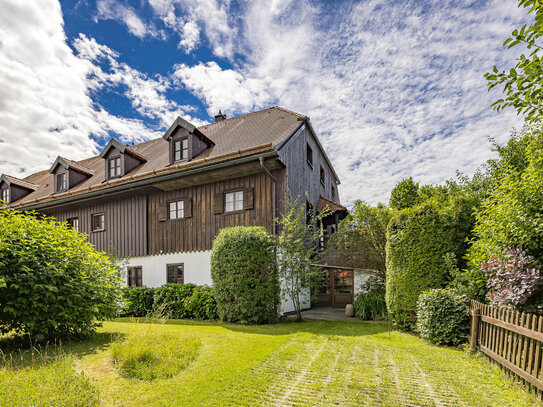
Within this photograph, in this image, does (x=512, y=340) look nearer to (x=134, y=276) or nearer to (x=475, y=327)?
(x=475, y=327)

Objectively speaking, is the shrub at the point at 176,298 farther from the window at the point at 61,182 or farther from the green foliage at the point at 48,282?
the window at the point at 61,182

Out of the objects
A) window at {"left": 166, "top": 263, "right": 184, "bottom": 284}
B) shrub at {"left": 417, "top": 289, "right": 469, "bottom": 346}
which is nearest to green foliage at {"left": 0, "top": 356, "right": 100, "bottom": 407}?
shrub at {"left": 417, "top": 289, "right": 469, "bottom": 346}

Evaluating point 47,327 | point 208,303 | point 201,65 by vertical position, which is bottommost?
point 208,303

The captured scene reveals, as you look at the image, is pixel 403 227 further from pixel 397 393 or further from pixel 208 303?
pixel 208 303

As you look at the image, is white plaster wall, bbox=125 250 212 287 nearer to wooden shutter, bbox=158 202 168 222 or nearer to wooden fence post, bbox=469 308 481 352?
wooden shutter, bbox=158 202 168 222

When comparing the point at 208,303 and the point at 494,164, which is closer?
the point at 208,303


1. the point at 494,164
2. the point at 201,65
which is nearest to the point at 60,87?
the point at 201,65

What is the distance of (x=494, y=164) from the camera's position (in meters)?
15.7

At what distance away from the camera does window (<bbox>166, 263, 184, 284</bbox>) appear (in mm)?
12664

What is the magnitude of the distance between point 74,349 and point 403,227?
7.84 meters

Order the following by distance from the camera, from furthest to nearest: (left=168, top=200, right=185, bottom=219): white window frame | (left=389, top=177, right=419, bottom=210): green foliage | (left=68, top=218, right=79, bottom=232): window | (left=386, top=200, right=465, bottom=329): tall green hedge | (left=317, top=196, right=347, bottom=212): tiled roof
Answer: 1. (left=389, top=177, right=419, bottom=210): green foliage
2. (left=68, top=218, right=79, bottom=232): window
3. (left=317, top=196, right=347, bottom=212): tiled roof
4. (left=168, top=200, right=185, bottom=219): white window frame
5. (left=386, top=200, right=465, bottom=329): tall green hedge

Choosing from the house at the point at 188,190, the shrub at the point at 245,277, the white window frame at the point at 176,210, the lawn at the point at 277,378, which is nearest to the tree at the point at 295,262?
the shrub at the point at 245,277

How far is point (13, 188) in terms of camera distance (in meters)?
19.6

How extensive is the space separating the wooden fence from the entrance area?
8.27m
